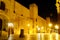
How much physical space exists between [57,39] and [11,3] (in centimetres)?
1112

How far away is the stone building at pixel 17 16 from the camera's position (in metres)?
12.3

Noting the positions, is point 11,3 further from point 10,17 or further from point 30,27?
point 30,27

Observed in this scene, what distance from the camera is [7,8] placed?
503 inches

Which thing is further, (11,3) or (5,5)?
(11,3)

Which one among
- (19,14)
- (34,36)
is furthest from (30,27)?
Answer: (34,36)

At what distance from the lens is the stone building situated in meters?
12.3

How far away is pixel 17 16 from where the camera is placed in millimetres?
14414

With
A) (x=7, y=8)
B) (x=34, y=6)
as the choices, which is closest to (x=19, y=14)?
(x=7, y=8)

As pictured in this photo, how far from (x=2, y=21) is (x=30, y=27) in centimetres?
517

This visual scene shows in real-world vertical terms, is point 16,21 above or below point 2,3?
below

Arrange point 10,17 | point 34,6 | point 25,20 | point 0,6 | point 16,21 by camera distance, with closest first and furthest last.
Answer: point 0,6 < point 10,17 < point 16,21 < point 25,20 < point 34,6

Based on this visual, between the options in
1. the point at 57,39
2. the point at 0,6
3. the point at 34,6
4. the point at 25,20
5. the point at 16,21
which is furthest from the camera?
the point at 34,6

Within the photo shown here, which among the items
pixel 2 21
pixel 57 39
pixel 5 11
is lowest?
pixel 57 39

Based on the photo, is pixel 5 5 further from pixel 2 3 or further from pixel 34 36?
pixel 34 36
